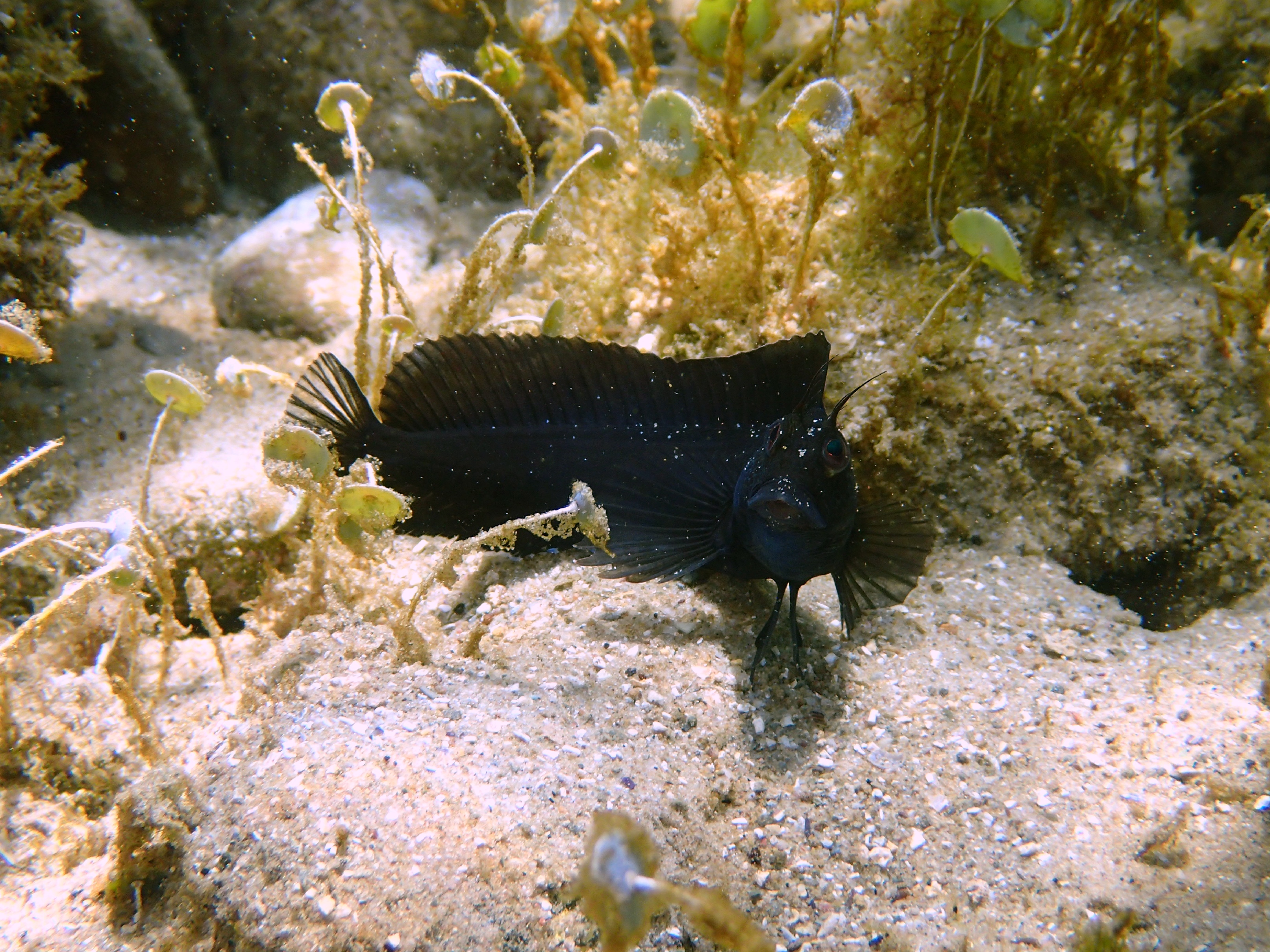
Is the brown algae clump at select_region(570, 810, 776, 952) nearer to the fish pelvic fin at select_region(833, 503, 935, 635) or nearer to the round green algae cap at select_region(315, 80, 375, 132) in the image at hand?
the fish pelvic fin at select_region(833, 503, 935, 635)

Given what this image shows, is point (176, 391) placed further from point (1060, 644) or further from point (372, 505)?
point (1060, 644)

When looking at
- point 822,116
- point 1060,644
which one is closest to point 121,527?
point 822,116

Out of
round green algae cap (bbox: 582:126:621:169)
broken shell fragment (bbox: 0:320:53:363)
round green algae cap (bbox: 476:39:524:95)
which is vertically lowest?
broken shell fragment (bbox: 0:320:53:363)

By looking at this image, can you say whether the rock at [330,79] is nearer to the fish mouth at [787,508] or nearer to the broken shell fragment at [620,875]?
the fish mouth at [787,508]

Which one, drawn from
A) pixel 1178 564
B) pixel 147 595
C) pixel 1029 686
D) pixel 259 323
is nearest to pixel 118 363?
pixel 259 323

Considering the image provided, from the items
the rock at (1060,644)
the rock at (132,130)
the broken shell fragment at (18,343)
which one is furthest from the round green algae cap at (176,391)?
the rock at (1060,644)

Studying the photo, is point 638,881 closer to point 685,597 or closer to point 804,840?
point 804,840

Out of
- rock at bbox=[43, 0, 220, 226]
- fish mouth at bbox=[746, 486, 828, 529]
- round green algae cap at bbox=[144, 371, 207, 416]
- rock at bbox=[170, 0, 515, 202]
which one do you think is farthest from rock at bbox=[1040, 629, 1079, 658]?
rock at bbox=[43, 0, 220, 226]
